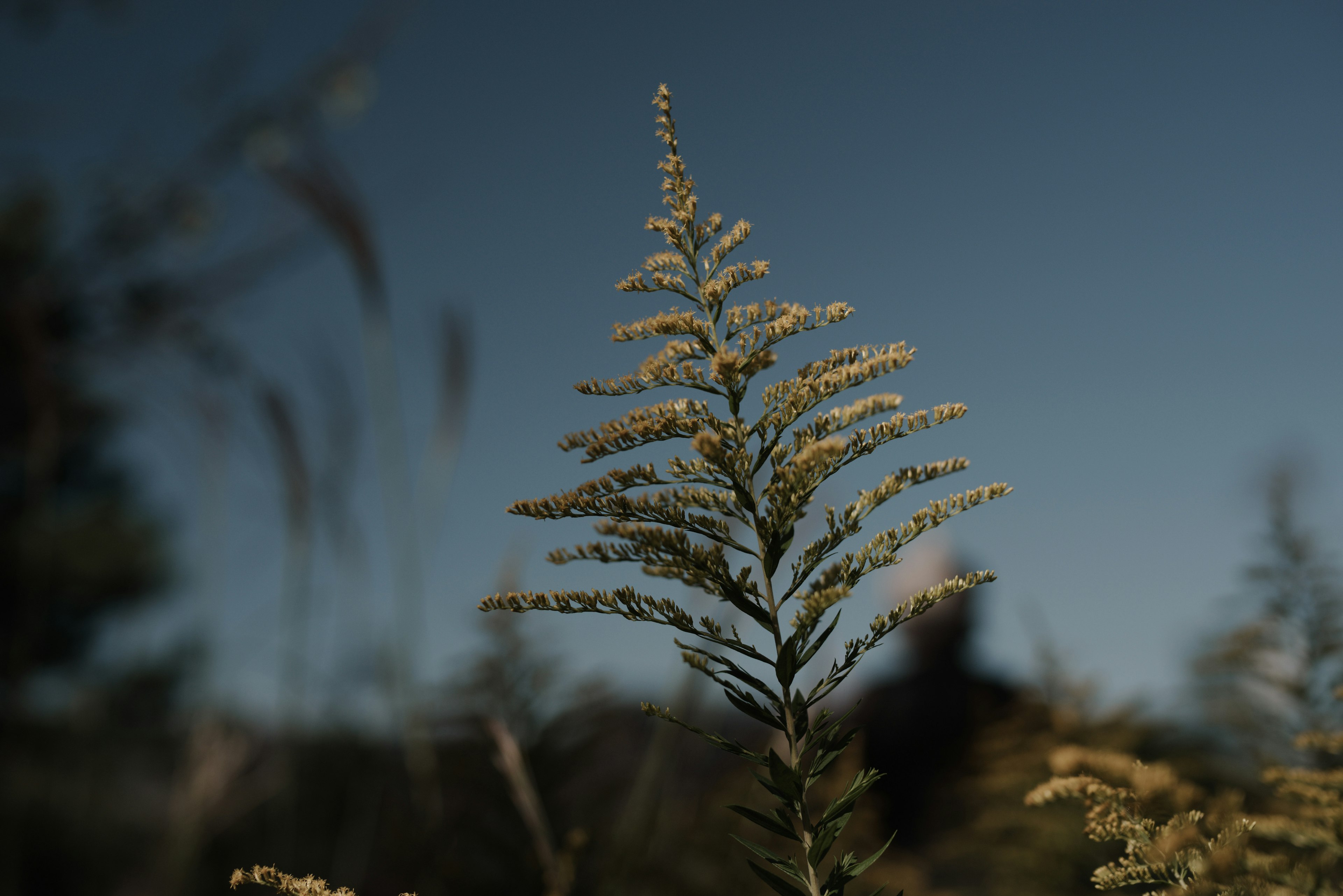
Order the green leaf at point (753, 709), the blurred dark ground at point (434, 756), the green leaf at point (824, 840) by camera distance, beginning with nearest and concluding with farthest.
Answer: the green leaf at point (824, 840) < the green leaf at point (753, 709) < the blurred dark ground at point (434, 756)

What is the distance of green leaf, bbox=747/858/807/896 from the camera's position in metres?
1.13

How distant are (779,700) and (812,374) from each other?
24.7 inches

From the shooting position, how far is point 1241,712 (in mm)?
3176

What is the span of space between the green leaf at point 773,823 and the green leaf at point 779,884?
2.4 inches

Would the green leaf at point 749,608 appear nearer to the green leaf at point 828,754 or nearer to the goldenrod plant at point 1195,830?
the green leaf at point 828,754

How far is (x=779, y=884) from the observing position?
45.4 inches

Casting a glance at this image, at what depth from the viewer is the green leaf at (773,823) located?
1.14 meters

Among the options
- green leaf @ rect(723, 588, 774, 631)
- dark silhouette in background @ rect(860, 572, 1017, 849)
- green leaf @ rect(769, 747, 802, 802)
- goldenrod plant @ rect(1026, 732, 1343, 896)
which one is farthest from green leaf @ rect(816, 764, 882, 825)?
dark silhouette in background @ rect(860, 572, 1017, 849)

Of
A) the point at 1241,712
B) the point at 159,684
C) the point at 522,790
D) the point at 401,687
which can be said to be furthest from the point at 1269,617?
the point at 159,684

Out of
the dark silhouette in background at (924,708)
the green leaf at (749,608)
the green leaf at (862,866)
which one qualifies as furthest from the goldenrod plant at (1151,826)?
the dark silhouette in background at (924,708)

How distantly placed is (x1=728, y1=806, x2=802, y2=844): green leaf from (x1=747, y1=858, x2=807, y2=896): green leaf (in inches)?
2.4

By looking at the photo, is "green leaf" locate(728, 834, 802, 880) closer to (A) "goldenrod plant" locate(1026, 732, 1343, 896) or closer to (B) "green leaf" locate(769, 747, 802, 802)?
(B) "green leaf" locate(769, 747, 802, 802)

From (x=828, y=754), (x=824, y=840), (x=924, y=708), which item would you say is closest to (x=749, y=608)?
(x=828, y=754)

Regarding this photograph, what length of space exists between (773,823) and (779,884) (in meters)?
0.11
